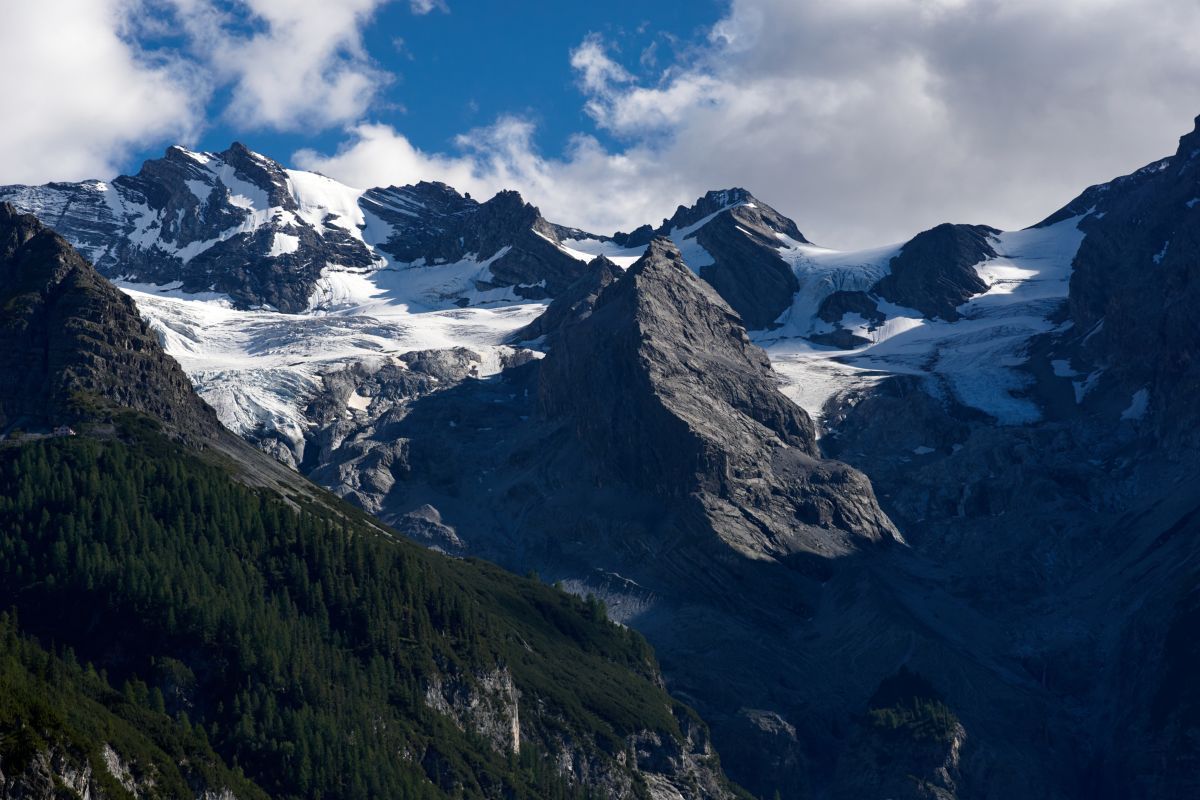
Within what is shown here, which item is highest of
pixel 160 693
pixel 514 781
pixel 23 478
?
pixel 23 478

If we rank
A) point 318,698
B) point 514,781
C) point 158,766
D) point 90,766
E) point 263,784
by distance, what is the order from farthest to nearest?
point 514,781 → point 318,698 → point 263,784 → point 158,766 → point 90,766

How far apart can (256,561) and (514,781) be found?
34058 millimetres

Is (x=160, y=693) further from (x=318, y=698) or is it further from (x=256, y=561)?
(x=256, y=561)

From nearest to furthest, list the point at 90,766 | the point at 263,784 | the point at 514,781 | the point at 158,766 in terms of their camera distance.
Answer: the point at 90,766 < the point at 158,766 < the point at 263,784 < the point at 514,781

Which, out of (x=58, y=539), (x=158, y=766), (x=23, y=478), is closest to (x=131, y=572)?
(x=58, y=539)

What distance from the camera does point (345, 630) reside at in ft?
641

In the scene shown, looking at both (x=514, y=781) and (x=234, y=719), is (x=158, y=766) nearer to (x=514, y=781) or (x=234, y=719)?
(x=234, y=719)

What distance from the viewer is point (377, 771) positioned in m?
174

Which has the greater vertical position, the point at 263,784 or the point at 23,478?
the point at 23,478

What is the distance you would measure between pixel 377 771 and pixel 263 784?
1252 centimetres

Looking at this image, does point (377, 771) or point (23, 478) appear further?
point (23, 478)

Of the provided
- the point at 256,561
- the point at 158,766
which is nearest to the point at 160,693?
the point at 158,766

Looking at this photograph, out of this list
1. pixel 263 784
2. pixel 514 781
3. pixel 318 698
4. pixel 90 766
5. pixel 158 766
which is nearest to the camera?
pixel 90 766

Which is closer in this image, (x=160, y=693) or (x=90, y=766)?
(x=90, y=766)
